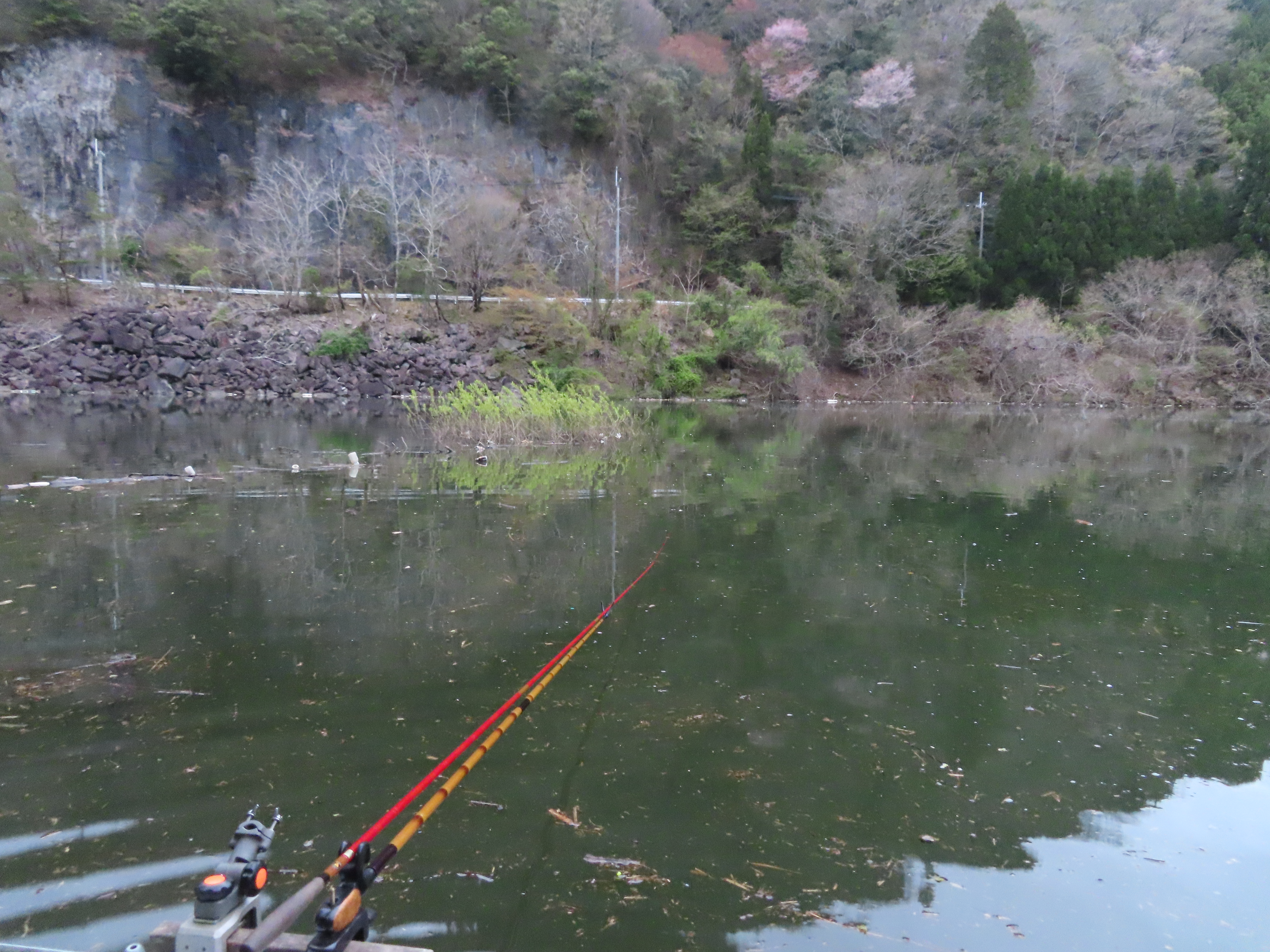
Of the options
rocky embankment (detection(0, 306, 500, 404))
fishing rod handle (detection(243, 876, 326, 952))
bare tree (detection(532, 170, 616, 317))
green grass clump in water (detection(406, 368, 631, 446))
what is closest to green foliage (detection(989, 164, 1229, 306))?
bare tree (detection(532, 170, 616, 317))

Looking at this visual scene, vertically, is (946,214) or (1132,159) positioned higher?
(1132,159)

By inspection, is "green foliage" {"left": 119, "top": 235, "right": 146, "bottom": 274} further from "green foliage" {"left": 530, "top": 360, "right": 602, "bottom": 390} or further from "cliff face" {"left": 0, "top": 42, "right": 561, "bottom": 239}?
"green foliage" {"left": 530, "top": 360, "right": 602, "bottom": 390}

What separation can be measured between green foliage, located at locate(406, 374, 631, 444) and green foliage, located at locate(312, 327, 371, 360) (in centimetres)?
1060

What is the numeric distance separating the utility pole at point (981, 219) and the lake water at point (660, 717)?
23.5 metres

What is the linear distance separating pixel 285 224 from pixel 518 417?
1821cm

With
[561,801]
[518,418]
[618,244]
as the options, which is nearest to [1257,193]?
[618,244]

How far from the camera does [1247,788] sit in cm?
375

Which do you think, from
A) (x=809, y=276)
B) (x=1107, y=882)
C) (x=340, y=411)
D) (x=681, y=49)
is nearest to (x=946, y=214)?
(x=809, y=276)

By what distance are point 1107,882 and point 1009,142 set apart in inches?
1306

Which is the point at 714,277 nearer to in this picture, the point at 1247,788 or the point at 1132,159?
the point at 1132,159

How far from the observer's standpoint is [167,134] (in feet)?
105

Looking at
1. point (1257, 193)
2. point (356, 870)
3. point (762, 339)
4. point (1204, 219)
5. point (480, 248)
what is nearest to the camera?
point (356, 870)

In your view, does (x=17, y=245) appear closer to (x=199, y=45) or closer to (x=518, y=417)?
(x=199, y=45)

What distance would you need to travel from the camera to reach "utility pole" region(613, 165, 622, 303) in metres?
27.6
